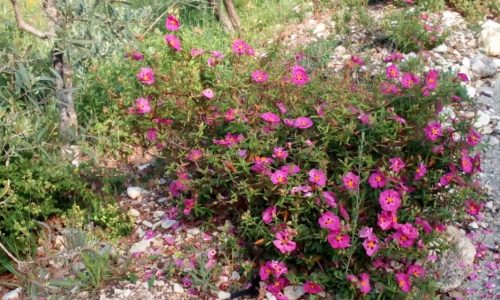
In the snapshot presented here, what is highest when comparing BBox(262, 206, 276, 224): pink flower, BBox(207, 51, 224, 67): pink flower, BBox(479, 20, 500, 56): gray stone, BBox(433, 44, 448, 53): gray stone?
BBox(207, 51, 224, 67): pink flower

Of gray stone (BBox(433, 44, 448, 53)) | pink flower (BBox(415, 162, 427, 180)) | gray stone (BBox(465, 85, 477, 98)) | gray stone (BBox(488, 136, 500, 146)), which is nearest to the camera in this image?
pink flower (BBox(415, 162, 427, 180))

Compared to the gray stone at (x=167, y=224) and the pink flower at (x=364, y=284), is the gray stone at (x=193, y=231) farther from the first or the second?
the pink flower at (x=364, y=284)

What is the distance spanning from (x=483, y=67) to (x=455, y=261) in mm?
2338

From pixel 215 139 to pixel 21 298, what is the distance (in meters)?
1.23

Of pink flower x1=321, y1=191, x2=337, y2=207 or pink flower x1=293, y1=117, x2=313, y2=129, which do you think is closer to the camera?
pink flower x1=321, y1=191, x2=337, y2=207

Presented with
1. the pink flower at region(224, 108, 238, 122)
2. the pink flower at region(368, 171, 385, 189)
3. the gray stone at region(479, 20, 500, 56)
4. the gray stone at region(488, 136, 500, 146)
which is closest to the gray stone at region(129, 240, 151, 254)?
the pink flower at region(224, 108, 238, 122)

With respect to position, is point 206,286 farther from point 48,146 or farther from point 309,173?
point 48,146

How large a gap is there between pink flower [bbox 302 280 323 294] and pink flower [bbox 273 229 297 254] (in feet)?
0.58

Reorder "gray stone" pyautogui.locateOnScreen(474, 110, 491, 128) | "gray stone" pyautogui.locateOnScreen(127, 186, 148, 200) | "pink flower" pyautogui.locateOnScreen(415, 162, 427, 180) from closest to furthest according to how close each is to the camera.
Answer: "pink flower" pyautogui.locateOnScreen(415, 162, 427, 180) < "gray stone" pyautogui.locateOnScreen(127, 186, 148, 200) < "gray stone" pyautogui.locateOnScreen(474, 110, 491, 128)

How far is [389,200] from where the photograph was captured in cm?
301

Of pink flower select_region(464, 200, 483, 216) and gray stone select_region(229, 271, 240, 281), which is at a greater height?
gray stone select_region(229, 271, 240, 281)

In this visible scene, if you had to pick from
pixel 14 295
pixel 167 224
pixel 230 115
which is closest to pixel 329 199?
pixel 230 115

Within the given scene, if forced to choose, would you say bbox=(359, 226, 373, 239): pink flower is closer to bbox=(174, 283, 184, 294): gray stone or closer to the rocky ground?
the rocky ground

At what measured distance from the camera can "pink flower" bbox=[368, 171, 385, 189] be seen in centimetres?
306
